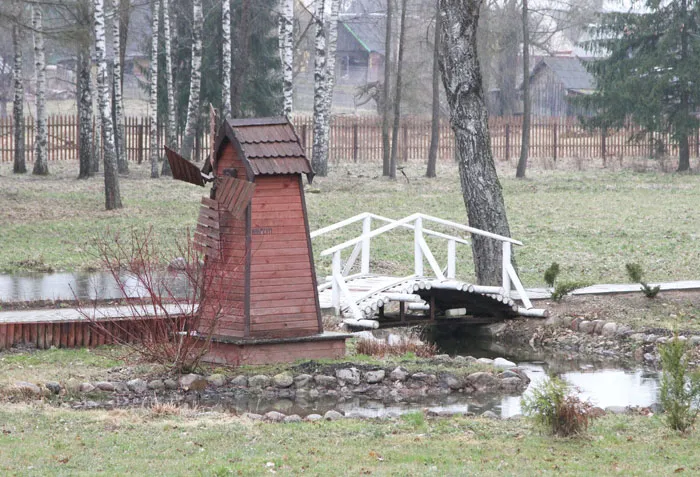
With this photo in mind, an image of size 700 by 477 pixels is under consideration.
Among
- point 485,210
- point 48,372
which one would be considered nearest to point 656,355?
point 485,210

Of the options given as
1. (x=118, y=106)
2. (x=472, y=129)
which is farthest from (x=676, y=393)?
(x=118, y=106)

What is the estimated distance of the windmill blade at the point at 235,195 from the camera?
13125 millimetres

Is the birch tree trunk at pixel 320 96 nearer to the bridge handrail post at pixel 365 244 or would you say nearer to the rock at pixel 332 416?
the bridge handrail post at pixel 365 244

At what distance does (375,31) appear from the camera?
8956 centimetres

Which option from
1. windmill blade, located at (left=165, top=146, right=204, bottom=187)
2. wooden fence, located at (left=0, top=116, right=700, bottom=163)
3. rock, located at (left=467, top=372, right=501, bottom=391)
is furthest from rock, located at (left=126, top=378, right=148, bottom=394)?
wooden fence, located at (left=0, top=116, right=700, bottom=163)

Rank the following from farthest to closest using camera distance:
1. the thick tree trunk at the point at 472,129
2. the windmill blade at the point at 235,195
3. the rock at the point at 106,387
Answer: the thick tree trunk at the point at 472,129 → the windmill blade at the point at 235,195 → the rock at the point at 106,387

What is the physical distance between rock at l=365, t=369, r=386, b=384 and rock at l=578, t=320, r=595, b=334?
4.69 meters

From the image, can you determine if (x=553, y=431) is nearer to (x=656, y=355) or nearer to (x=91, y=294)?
(x=656, y=355)

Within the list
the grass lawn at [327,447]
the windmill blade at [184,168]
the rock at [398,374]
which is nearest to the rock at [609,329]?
the rock at [398,374]

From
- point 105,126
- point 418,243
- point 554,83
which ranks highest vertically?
point 554,83

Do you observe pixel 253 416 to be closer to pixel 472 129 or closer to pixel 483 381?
pixel 483 381

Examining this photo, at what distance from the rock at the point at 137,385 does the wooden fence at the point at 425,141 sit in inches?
1333

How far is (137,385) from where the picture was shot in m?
12.2

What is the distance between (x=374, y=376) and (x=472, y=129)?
23.1 ft
